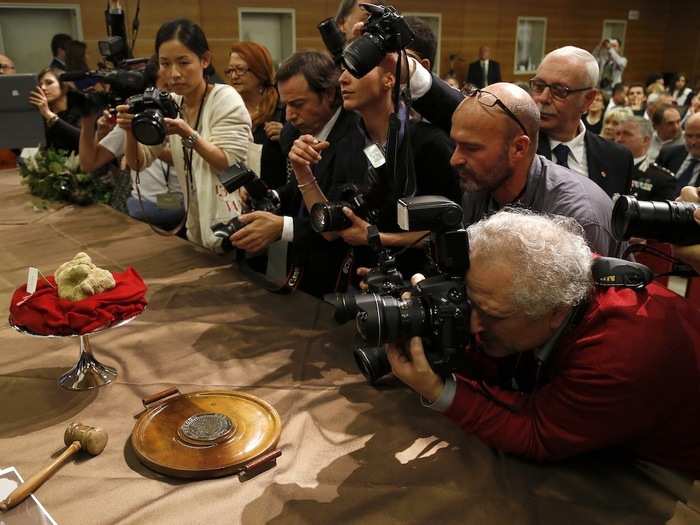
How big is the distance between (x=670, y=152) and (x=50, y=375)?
325 cm

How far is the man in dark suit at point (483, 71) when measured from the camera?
870 cm

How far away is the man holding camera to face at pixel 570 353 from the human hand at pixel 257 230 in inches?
31.0

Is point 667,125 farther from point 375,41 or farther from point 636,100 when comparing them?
point 375,41

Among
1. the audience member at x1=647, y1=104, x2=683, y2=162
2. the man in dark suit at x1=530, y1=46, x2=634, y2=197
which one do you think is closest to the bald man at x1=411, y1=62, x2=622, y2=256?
the man in dark suit at x1=530, y1=46, x2=634, y2=197

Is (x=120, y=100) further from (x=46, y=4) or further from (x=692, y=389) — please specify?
(x=46, y=4)

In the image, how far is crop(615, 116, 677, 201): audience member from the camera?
2.56m

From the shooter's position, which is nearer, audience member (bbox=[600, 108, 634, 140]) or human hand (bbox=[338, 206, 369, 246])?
human hand (bbox=[338, 206, 369, 246])

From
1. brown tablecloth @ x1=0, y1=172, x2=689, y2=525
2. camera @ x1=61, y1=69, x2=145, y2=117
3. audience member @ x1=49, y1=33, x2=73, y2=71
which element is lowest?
brown tablecloth @ x1=0, y1=172, x2=689, y2=525

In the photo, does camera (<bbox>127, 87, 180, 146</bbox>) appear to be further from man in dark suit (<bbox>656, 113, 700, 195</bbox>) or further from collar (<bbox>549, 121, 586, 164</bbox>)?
man in dark suit (<bbox>656, 113, 700, 195</bbox>)

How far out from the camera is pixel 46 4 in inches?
234

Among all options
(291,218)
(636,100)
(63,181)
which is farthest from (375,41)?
(636,100)

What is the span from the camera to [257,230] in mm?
1823

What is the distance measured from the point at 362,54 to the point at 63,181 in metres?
2.09

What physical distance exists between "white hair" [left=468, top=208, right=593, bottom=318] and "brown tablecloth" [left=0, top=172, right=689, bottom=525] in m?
0.32
